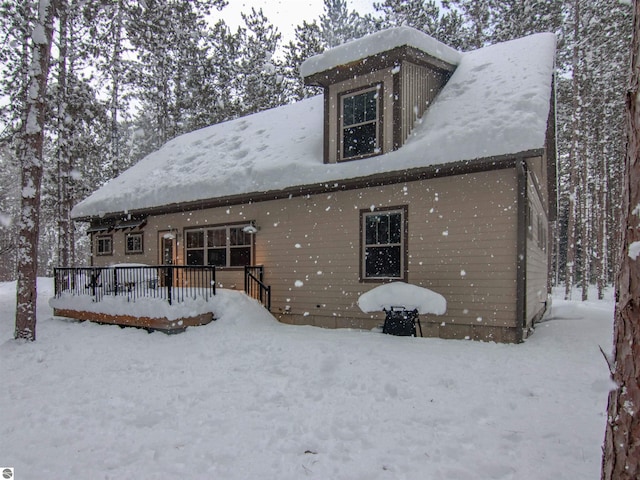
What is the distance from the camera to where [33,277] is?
26.4 ft

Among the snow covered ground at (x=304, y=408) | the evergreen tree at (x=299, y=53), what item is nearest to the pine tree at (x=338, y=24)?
the evergreen tree at (x=299, y=53)

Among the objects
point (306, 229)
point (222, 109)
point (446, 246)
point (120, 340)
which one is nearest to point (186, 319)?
point (120, 340)

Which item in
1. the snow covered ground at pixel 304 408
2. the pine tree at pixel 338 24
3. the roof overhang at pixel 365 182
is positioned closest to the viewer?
the snow covered ground at pixel 304 408

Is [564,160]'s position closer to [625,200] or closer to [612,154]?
[612,154]

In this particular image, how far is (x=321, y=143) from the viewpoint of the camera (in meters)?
10.9

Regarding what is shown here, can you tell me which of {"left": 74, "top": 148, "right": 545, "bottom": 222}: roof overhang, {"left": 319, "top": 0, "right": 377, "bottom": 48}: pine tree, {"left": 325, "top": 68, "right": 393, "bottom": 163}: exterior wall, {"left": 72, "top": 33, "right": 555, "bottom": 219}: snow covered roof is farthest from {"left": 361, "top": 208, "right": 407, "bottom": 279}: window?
{"left": 319, "top": 0, "right": 377, "bottom": 48}: pine tree

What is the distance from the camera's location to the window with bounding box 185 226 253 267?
38.2ft

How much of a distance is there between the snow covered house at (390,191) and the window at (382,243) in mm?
32

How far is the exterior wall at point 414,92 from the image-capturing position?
9.07 m

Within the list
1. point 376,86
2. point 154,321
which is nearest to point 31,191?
point 154,321

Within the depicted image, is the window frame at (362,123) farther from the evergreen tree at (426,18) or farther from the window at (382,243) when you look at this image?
the evergreen tree at (426,18)

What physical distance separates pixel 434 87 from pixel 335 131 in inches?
107

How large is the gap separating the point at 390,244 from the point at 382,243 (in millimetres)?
228

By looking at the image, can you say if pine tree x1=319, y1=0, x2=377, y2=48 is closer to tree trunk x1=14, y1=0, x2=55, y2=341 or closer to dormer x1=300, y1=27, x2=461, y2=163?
dormer x1=300, y1=27, x2=461, y2=163
